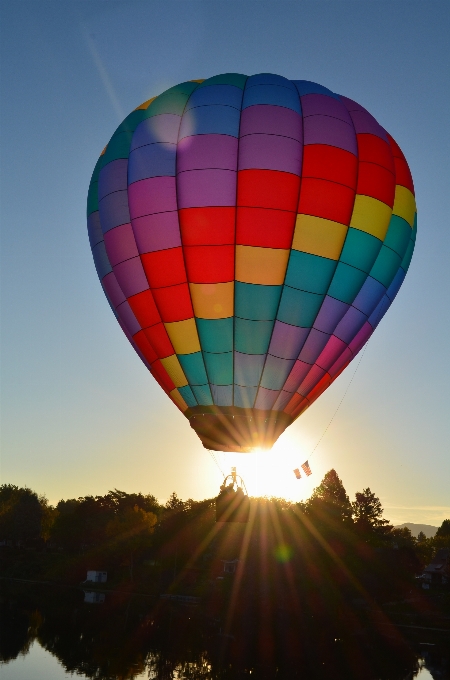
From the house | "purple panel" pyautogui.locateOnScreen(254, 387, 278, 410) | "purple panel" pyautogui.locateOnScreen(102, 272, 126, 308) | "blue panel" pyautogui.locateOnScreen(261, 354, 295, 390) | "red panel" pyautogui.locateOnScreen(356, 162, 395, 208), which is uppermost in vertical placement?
"red panel" pyautogui.locateOnScreen(356, 162, 395, 208)

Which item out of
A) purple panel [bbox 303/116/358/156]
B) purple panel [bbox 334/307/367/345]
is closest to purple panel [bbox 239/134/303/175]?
purple panel [bbox 303/116/358/156]

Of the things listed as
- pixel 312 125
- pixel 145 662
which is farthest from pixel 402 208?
pixel 145 662

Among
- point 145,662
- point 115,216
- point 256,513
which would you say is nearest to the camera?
point 115,216

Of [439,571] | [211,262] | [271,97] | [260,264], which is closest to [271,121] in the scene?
[271,97]

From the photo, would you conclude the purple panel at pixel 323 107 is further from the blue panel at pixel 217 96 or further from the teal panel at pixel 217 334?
the teal panel at pixel 217 334

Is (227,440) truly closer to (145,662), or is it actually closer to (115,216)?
(115,216)

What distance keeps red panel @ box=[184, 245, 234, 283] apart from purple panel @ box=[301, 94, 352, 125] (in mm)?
3892

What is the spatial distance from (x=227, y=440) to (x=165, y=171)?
6126 mm

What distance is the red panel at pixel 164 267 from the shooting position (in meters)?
15.5

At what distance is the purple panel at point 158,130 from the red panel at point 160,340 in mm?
4259

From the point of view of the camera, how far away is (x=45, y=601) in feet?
129

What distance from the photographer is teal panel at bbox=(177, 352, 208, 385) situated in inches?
614

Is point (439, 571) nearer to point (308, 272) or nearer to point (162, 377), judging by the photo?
point (162, 377)

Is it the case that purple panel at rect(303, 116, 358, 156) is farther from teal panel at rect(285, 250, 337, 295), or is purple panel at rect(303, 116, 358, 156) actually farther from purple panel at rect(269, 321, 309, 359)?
purple panel at rect(269, 321, 309, 359)
